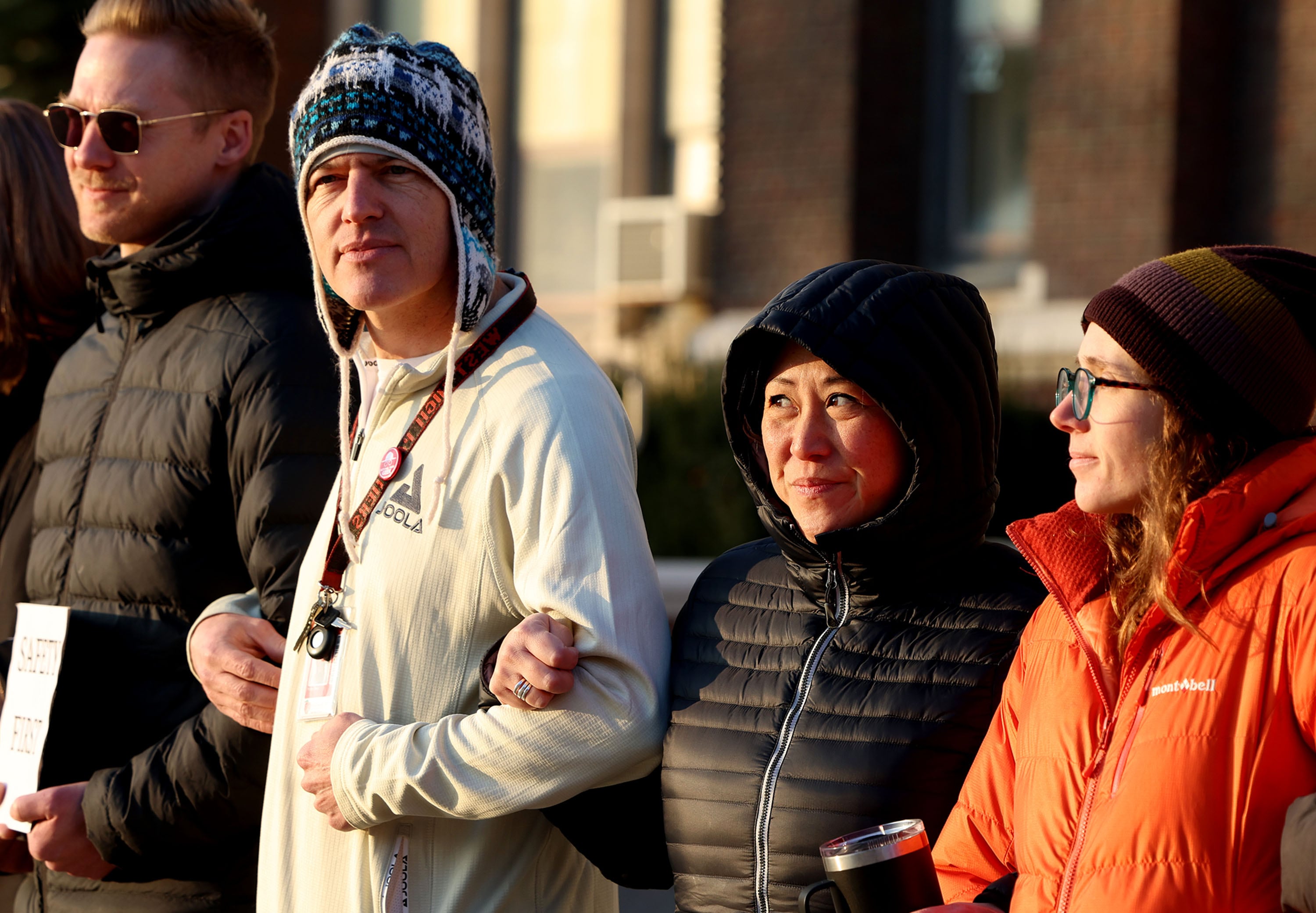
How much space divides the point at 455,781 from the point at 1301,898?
1.36 metres

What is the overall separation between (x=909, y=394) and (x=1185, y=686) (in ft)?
2.45

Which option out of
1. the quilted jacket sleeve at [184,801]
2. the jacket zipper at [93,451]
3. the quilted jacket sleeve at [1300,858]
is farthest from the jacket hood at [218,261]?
the quilted jacket sleeve at [1300,858]

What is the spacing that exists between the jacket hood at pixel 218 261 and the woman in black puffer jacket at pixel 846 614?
1.23 m

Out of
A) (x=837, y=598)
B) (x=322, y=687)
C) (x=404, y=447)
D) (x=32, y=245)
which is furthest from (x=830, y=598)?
(x=32, y=245)

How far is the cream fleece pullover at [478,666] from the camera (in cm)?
277

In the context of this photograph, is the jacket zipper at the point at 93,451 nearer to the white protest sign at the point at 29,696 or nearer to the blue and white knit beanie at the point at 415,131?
the white protest sign at the point at 29,696

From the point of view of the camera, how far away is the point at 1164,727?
7.28ft

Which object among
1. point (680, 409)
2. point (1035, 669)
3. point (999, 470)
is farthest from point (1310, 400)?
point (680, 409)

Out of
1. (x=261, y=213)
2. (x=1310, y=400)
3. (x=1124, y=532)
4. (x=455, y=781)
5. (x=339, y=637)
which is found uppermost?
(x=261, y=213)

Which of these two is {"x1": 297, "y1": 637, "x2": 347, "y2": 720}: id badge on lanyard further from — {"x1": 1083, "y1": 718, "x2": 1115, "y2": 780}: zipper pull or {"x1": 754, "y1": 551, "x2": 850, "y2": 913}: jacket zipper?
{"x1": 1083, "y1": 718, "x2": 1115, "y2": 780}: zipper pull

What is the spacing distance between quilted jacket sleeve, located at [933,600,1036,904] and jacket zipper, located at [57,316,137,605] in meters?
2.04

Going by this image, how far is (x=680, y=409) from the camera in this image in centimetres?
902

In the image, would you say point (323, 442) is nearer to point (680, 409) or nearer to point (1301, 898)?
point (1301, 898)

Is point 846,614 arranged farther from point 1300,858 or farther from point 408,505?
point 1300,858
